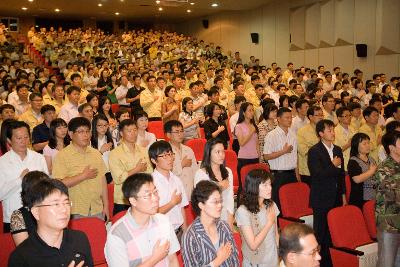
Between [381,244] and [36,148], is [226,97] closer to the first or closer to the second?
[36,148]

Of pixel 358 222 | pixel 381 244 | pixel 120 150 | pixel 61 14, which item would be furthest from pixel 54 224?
pixel 61 14

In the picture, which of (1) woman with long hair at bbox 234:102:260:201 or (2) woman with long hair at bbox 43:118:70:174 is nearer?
(2) woman with long hair at bbox 43:118:70:174

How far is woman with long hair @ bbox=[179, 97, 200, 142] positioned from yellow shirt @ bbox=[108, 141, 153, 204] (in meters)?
2.57

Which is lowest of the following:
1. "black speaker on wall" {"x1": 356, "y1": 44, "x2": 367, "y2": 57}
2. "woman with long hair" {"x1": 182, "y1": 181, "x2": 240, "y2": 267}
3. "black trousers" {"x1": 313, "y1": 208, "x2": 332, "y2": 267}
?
"black trousers" {"x1": 313, "y1": 208, "x2": 332, "y2": 267}

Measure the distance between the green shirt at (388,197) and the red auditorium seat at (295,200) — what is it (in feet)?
3.68

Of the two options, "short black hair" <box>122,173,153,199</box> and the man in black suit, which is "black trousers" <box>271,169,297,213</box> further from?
"short black hair" <box>122,173,153,199</box>

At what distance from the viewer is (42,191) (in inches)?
94.2

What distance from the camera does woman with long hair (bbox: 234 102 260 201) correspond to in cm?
607

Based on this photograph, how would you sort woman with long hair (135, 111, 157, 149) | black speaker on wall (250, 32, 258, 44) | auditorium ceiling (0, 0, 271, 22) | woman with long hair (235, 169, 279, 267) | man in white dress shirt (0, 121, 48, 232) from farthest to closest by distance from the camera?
black speaker on wall (250, 32, 258, 44) → auditorium ceiling (0, 0, 271, 22) → woman with long hair (135, 111, 157, 149) → man in white dress shirt (0, 121, 48, 232) → woman with long hair (235, 169, 279, 267)

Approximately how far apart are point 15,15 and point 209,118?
2111 cm

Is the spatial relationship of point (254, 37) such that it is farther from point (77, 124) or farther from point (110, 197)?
point (77, 124)

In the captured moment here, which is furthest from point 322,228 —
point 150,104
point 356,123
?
point 150,104

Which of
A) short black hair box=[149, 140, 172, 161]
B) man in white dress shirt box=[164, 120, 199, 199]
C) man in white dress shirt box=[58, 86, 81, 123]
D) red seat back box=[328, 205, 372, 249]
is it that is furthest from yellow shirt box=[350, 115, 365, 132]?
man in white dress shirt box=[58, 86, 81, 123]

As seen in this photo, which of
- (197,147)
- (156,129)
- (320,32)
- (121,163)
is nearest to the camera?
(121,163)
